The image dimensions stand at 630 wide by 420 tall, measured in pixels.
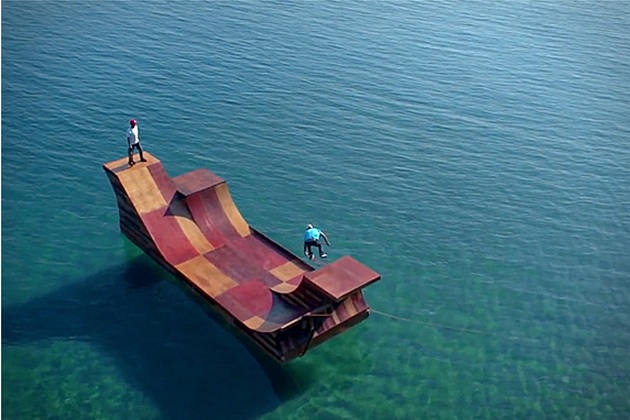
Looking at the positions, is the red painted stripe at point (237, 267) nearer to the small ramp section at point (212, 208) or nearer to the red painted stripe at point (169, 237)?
the small ramp section at point (212, 208)

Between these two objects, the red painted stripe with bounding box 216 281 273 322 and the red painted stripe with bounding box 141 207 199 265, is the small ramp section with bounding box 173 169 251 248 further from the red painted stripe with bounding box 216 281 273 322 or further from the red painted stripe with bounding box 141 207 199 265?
the red painted stripe with bounding box 216 281 273 322

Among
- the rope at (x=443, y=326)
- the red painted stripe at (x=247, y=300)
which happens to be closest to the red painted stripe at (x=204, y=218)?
the red painted stripe at (x=247, y=300)

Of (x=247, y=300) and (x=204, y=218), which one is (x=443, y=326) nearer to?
(x=247, y=300)

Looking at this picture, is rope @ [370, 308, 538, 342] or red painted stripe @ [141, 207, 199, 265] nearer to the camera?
rope @ [370, 308, 538, 342]

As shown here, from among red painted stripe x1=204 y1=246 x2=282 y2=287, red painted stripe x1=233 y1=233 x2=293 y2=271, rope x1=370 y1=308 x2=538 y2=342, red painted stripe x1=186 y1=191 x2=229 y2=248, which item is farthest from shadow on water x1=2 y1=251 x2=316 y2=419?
rope x1=370 y1=308 x2=538 y2=342

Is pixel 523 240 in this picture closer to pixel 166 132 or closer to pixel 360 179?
pixel 360 179

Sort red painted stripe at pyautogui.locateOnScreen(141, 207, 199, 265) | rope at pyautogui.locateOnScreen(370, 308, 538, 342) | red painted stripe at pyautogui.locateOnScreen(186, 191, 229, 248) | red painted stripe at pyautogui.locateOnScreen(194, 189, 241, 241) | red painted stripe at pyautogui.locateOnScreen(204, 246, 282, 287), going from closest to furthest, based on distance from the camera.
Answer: red painted stripe at pyautogui.locateOnScreen(204, 246, 282, 287) → rope at pyautogui.locateOnScreen(370, 308, 538, 342) → red painted stripe at pyautogui.locateOnScreen(141, 207, 199, 265) → red painted stripe at pyautogui.locateOnScreen(186, 191, 229, 248) → red painted stripe at pyautogui.locateOnScreen(194, 189, 241, 241)
